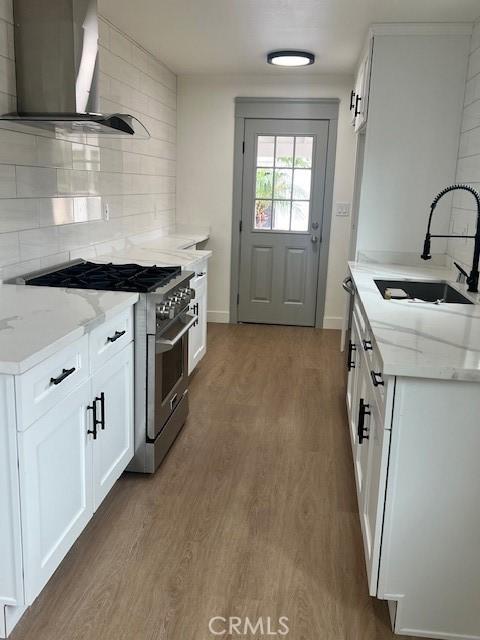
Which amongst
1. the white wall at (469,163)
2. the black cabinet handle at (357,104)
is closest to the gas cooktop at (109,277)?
the white wall at (469,163)

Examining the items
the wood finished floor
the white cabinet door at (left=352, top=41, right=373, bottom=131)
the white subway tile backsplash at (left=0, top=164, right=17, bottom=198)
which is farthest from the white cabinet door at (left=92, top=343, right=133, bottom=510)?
the white cabinet door at (left=352, top=41, right=373, bottom=131)

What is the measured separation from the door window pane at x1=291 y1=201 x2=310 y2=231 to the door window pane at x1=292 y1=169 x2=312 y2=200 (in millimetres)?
67

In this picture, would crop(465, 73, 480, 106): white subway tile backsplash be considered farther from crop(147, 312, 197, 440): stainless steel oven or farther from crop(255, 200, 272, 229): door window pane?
crop(255, 200, 272, 229): door window pane

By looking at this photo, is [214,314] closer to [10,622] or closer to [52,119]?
[52,119]

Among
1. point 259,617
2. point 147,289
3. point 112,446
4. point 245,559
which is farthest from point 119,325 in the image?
point 259,617

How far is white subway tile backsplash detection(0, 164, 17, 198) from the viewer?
8.43ft

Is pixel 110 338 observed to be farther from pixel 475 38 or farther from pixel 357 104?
pixel 357 104

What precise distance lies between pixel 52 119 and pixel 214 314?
140 inches

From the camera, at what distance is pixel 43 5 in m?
2.54

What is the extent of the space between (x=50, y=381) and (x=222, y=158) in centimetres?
422

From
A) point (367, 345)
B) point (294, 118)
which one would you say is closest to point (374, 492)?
point (367, 345)

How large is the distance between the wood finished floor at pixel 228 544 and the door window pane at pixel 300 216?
2.40 metres

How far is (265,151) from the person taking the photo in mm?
5500

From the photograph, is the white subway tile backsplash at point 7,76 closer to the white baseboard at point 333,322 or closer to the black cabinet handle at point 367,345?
the black cabinet handle at point 367,345
